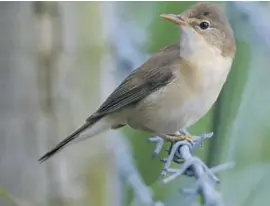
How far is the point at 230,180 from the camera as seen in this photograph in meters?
2.08

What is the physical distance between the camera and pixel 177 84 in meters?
2.03

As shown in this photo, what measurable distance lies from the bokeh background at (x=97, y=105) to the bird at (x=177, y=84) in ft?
0.07

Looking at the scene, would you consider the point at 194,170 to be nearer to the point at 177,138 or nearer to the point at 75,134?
the point at 177,138

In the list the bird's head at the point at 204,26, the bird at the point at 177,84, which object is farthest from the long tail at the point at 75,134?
the bird's head at the point at 204,26

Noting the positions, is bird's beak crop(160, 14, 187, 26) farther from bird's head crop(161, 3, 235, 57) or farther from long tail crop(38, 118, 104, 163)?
long tail crop(38, 118, 104, 163)

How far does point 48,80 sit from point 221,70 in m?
0.33

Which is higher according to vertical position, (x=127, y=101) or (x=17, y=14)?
(x=17, y=14)

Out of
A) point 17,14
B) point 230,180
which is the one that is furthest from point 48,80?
point 230,180

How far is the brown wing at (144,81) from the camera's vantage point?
2039 millimetres

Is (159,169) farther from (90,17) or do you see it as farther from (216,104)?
(90,17)

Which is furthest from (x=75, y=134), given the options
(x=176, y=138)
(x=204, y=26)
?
(x=204, y=26)

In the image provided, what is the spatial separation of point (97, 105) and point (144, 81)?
0.35ft

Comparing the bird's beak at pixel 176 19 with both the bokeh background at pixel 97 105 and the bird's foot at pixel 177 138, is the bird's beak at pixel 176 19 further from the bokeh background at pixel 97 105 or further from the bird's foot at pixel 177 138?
the bird's foot at pixel 177 138

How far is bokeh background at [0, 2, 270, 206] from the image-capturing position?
2066 mm
